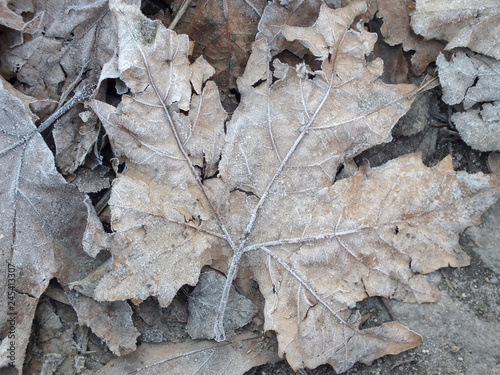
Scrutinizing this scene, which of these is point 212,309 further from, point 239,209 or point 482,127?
point 482,127

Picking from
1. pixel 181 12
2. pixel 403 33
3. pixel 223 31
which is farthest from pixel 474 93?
pixel 181 12

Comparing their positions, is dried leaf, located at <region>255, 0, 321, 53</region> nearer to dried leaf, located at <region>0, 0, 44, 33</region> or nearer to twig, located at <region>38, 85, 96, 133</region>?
twig, located at <region>38, 85, 96, 133</region>

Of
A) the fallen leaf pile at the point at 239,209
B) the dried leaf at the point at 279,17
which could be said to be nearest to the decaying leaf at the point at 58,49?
the fallen leaf pile at the point at 239,209

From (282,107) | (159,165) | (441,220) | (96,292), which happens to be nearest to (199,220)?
(159,165)

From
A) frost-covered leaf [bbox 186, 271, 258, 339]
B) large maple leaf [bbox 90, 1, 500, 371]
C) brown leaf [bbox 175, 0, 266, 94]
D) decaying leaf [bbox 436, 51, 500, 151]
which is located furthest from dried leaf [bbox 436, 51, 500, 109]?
frost-covered leaf [bbox 186, 271, 258, 339]

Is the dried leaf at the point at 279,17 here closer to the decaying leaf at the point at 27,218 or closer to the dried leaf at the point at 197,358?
the decaying leaf at the point at 27,218
